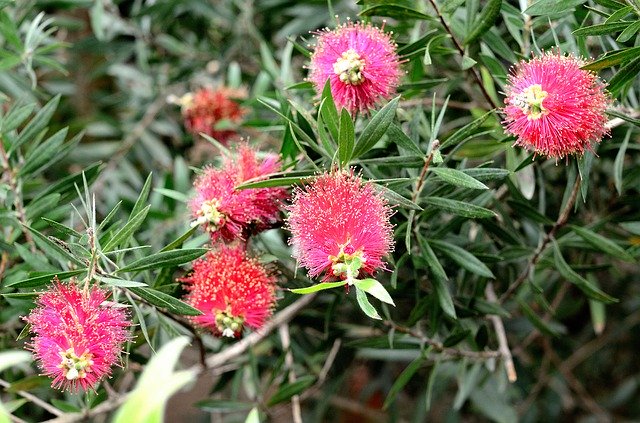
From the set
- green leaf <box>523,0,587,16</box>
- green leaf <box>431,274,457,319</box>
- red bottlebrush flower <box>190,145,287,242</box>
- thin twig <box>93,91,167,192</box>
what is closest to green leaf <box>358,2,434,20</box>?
green leaf <box>523,0,587,16</box>

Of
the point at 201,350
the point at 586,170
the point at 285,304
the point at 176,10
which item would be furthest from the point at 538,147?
the point at 176,10

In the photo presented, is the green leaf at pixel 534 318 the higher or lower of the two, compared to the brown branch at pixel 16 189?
lower

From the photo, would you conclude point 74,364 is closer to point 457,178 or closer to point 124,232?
point 124,232

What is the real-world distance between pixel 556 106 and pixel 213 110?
744 millimetres

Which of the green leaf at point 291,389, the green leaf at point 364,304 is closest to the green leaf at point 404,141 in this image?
the green leaf at point 364,304

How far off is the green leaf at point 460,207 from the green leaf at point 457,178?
41 mm

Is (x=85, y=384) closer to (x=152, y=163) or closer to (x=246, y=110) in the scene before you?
(x=246, y=110)

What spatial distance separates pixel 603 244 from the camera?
0.97m

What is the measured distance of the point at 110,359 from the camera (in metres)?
0.74

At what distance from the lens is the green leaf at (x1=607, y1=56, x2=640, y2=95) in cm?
79

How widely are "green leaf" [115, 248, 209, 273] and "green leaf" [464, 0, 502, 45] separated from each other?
0.42 metres

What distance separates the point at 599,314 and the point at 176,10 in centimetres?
102

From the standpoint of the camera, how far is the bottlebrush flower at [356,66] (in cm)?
79

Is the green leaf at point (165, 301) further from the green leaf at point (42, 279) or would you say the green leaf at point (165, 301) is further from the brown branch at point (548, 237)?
the brown branch at point (548, 237)
